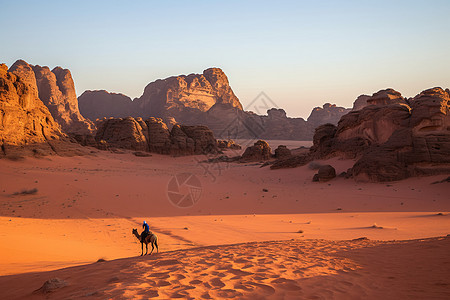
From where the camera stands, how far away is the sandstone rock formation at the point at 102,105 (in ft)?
426

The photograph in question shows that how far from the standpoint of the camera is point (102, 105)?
433ft

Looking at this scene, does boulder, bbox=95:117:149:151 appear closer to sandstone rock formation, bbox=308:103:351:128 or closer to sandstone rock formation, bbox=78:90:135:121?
sandstone rock formation, bbox=78:90:135:121

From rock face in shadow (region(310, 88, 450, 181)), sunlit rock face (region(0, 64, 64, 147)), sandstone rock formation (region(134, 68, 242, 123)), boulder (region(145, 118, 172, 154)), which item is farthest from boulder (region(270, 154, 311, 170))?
sandstone rock formation (region(134, 68, 242, 123))

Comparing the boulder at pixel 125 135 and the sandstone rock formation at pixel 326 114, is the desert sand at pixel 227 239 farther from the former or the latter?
the sandstone rock formation at pixel 326 114

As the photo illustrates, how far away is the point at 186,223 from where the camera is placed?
11016mm

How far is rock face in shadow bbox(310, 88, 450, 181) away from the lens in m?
17.3

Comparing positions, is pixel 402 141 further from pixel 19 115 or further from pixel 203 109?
pixel 203 109

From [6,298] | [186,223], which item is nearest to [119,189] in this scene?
[186,223]

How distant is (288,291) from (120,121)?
46.2m

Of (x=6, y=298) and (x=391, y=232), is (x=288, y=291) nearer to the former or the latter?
(x=6, y=298)

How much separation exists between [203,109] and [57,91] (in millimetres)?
64904

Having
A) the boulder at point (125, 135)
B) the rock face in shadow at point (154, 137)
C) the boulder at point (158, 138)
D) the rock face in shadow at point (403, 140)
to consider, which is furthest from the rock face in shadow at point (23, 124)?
the rock face in shadow at point (403, 140)

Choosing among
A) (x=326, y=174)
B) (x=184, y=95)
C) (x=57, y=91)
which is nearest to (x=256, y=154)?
(x=326, y=174)

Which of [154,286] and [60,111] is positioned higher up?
[60,111]
